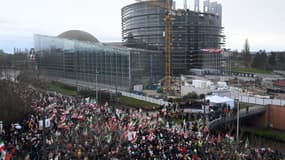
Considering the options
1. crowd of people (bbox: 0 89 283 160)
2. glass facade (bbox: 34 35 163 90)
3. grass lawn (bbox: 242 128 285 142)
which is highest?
glass facade (bbox: 34 35 163 90)

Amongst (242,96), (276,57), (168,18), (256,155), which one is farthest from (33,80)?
(276,57)

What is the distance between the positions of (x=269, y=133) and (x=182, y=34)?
4841 centimetres

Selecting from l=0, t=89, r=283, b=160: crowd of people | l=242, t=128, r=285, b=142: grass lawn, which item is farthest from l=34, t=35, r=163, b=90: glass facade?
l=0, t=89, r=283, b=160: crowd of people

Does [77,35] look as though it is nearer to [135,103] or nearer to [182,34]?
[182,34]

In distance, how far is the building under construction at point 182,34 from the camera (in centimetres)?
7625

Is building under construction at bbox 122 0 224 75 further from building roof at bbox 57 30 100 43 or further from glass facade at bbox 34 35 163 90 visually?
glass facade at bbox 34 35 163 90

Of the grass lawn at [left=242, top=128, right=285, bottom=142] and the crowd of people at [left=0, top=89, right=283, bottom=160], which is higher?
the crowd of people at [left=0, top=89, right=283, bottom=160]

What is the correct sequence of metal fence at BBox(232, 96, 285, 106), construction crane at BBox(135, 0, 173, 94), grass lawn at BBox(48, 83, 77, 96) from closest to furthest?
metal fence at BBox(232, 96, 285, 106)
grass lawn at BBox(48, 83, 77, 96)
construction crane at BBox(135, 0, 173, 94)

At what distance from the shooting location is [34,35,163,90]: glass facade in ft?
160

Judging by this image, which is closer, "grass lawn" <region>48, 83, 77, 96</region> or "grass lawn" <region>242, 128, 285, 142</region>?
"grass lawn" <region>242, 128, 285, 142</region>

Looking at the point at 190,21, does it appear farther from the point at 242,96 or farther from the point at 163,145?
the point at 163,145

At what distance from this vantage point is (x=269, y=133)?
106 feet

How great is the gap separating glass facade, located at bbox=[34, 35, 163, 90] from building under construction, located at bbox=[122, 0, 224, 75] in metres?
16.5

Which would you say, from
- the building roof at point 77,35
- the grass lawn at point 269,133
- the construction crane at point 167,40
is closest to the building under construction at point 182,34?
the construction crane at point 167,40
